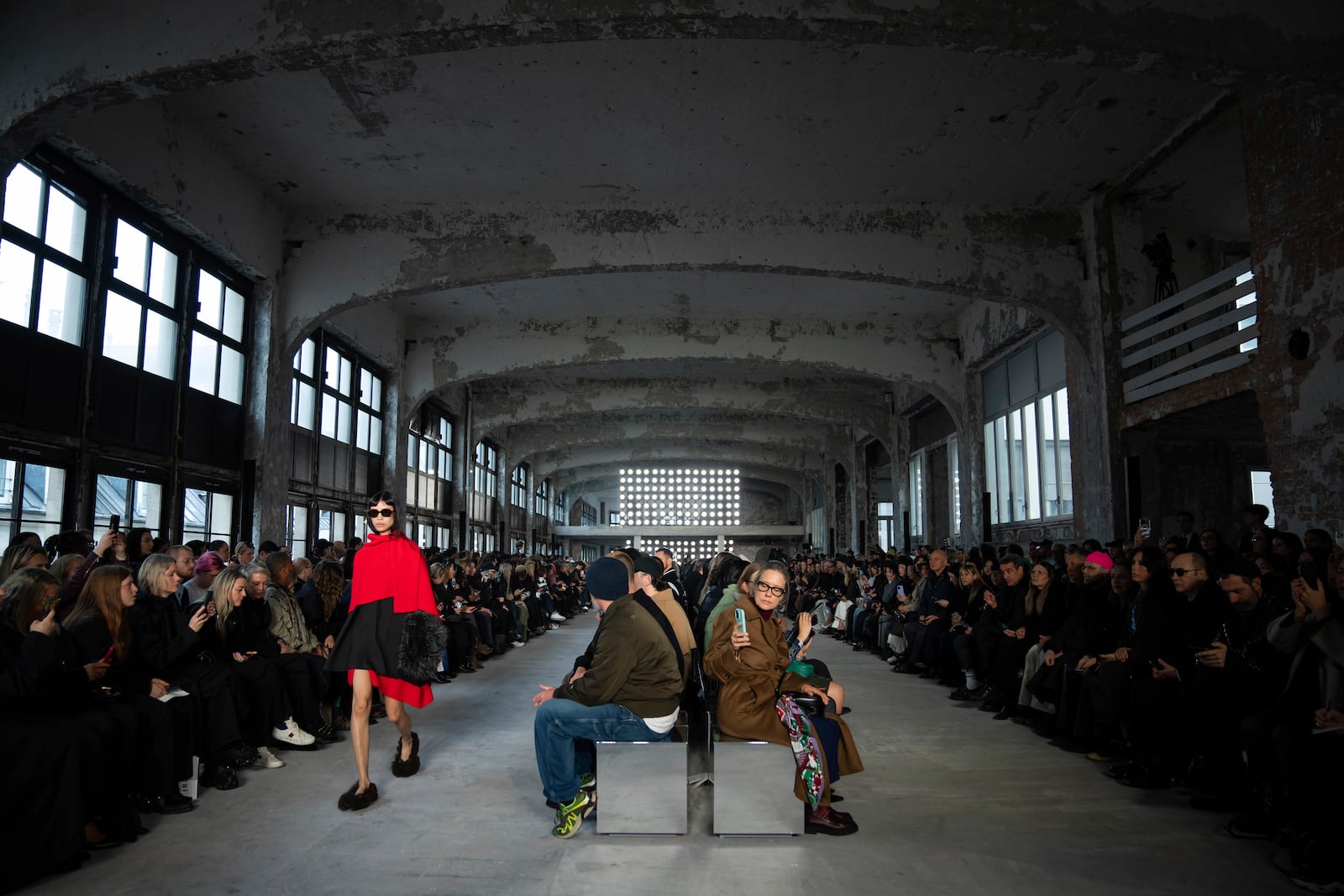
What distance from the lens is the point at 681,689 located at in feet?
14.6

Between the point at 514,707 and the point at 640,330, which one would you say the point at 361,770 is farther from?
the point at 640,330

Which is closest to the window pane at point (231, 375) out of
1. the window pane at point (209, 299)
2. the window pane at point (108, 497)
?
the window pane at point (209, 299)

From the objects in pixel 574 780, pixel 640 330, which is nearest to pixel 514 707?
pixel 574 780

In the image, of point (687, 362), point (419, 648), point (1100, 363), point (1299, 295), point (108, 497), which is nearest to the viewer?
point (419, 648)

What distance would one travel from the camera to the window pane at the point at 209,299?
11.0 metres

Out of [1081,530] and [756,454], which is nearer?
[1081,530]

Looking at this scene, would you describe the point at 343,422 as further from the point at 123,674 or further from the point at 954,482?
the point at 954,482

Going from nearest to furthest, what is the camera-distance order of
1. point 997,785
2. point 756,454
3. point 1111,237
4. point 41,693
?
point 41,693 < point 997,785 < point 1111,237 < point 756,454

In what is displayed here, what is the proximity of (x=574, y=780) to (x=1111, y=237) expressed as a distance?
1049cm

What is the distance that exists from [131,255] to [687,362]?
1013 centimetres

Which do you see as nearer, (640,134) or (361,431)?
(640,134)

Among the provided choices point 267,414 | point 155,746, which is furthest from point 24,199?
point 155,746

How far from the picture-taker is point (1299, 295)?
778cm

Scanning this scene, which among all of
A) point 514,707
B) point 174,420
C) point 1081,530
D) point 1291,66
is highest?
point 1291,66
